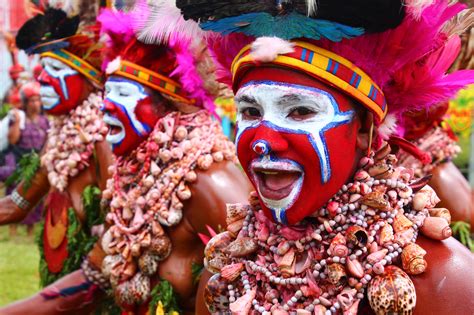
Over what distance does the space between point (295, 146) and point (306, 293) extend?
46 cm

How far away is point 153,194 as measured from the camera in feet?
12.0

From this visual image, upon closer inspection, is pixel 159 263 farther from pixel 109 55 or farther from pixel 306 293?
pixel 306 293

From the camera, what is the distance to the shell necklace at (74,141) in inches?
193

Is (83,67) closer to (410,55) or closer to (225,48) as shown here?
(225,48)

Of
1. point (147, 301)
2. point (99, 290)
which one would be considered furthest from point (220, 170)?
point (99, 290)

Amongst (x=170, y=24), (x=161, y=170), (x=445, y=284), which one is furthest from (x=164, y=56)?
(x=445, y=284)

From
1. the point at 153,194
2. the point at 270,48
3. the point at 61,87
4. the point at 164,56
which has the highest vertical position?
the point at 270,48

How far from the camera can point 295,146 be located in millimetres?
2090

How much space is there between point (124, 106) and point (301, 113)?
193 cm

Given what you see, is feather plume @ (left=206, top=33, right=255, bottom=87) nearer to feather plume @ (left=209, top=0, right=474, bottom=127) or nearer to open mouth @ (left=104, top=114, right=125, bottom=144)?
feather plume @ (left=209, top=0, right=474, bottom=127)

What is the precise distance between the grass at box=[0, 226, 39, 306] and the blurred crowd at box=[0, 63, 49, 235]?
398 millimetres

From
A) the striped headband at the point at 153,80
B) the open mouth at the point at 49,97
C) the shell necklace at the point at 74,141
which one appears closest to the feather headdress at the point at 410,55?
the striped headband at the point at 153,80

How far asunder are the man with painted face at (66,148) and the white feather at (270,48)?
9.33 feet

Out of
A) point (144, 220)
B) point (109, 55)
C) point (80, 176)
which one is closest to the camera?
point (144, 220)
